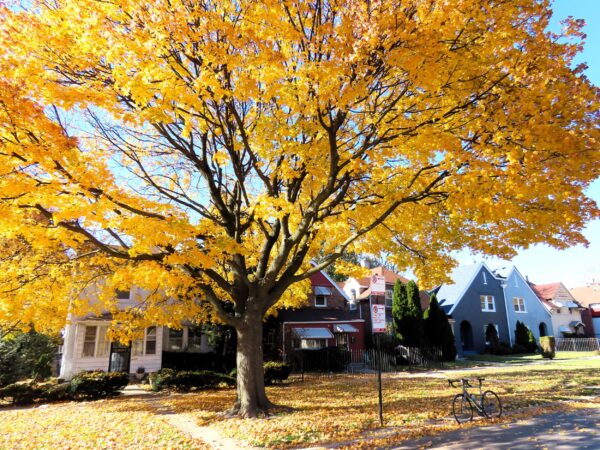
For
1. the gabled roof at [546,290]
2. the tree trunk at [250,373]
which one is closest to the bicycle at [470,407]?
the tree trunk at [250,373]

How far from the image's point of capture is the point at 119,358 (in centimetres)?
2116

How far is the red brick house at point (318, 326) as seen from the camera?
80.7 ft

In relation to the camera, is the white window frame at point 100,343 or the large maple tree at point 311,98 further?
the white window frame at point 100,343

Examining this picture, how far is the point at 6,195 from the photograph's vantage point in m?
6.69

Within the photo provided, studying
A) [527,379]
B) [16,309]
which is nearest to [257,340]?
[16,309]

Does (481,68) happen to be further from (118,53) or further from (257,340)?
(257,340)

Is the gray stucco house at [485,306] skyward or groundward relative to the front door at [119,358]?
skyward

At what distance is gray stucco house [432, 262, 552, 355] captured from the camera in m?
32.3

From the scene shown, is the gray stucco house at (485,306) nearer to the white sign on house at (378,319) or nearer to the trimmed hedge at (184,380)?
the trimmed hedge at (184,380)

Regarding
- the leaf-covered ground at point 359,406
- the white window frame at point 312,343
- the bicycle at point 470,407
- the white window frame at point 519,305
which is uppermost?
the white window frame at point 519,305

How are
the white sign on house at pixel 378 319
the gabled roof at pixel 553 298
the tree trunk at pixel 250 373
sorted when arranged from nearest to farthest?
1. the white sign on house at pixel 378 319
2. the tree trunk at pixel 250 373
3. the gabled roof at pixel 553 298

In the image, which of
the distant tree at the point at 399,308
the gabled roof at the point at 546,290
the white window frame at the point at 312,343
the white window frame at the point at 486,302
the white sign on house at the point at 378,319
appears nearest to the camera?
the white sign on house at the point at 378,319

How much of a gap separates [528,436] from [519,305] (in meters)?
34.1

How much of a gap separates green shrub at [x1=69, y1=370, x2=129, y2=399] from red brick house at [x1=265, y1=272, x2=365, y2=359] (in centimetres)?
942
